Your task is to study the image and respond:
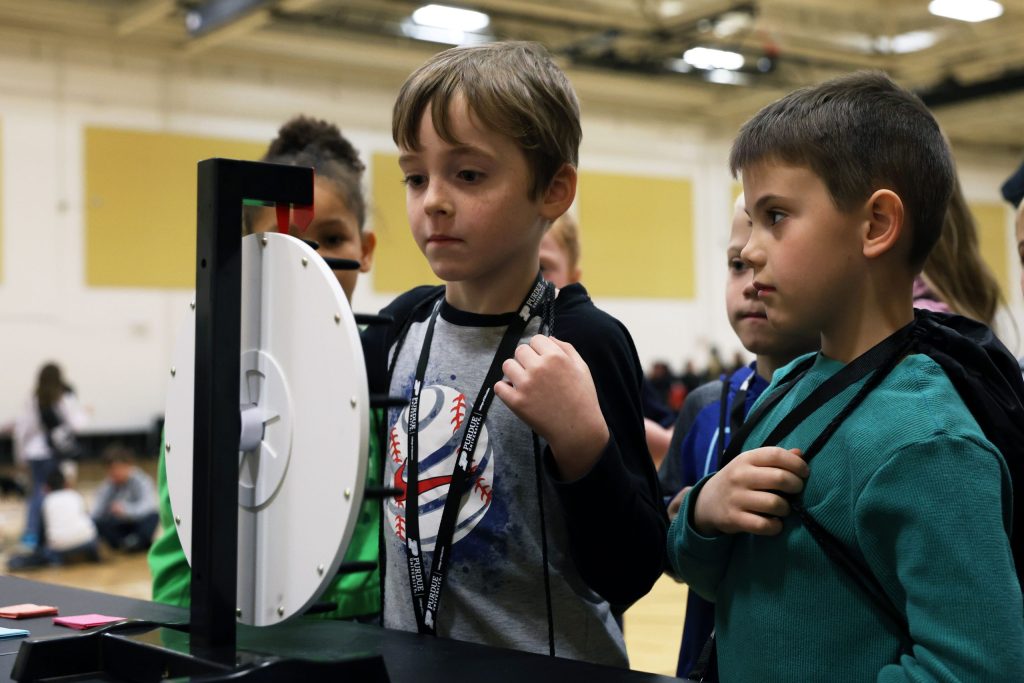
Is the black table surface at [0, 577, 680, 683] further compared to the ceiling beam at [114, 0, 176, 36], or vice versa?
the ceiling beam at [114, 0, 176, 36]

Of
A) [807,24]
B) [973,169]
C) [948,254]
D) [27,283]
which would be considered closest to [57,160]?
[27,283]

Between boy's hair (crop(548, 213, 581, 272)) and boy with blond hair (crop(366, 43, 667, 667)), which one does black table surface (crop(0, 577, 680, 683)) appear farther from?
boy's hair (crop(548, 213, 581, 272))

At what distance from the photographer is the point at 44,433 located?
8.69 m

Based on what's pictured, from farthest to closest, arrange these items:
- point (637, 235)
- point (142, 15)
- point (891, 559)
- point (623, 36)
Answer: point (637, 235) → point (623, 36) → point (142, 15) → point (891, 559)

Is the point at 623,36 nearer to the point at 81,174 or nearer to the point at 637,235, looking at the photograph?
the point at 637,235

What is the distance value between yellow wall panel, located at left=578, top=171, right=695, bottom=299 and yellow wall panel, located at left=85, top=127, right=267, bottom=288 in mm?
4736

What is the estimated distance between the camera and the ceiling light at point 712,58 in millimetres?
11746

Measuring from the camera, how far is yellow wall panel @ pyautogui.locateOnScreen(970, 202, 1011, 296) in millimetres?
17797

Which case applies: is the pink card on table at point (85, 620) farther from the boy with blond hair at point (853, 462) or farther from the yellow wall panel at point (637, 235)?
the yellow wall panel at point (637, 235)

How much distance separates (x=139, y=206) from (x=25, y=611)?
1032 centimetres

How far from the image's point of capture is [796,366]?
48.0 inches

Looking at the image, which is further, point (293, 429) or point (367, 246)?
point (367, 246)

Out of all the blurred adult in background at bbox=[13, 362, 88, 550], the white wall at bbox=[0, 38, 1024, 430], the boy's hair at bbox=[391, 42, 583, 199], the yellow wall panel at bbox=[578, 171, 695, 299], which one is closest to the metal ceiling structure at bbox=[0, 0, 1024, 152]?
the white wall at bbox=[0, 38, 1024, 430]

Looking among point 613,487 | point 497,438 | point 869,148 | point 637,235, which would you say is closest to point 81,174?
point 637,235
